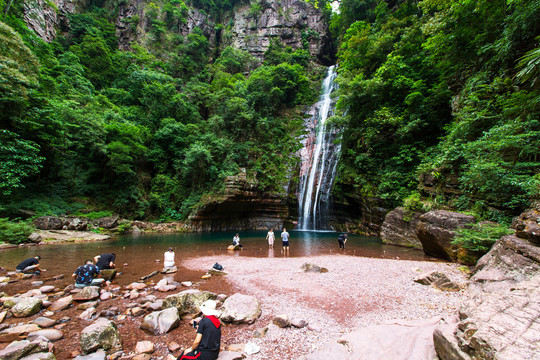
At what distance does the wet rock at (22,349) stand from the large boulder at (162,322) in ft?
4.91

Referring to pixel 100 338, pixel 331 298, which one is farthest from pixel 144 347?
pixel 331 298

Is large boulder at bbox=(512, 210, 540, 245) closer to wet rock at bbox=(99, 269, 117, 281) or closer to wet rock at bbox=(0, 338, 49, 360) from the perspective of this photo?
wet rock at bbox=(0, 338, 49, 360)

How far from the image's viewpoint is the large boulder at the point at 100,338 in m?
3.62

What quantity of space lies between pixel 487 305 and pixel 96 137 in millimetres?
27941

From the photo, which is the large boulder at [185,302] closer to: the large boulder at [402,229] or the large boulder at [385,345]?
the large boulder at [385,345]

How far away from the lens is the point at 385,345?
323 centimetres

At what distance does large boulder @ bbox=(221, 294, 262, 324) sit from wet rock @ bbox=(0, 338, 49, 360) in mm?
2995

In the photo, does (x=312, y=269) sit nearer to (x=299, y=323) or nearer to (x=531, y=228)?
(x=299, y=323)

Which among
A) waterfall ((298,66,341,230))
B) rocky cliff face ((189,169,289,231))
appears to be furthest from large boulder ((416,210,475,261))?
rocky cliff face ((189,169,289,231))

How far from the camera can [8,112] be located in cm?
1477

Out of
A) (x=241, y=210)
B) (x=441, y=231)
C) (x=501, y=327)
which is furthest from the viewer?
(x=241, y=210)

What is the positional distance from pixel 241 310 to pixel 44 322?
13.9 feet

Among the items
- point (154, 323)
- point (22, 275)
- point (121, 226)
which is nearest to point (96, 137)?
point (121, 226)

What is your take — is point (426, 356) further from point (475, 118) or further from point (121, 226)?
point (121, 226)
